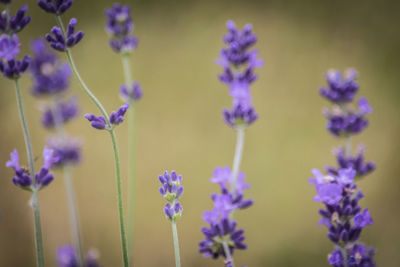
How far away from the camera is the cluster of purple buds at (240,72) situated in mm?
1078

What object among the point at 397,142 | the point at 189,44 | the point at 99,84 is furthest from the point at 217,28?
the point at 397,142

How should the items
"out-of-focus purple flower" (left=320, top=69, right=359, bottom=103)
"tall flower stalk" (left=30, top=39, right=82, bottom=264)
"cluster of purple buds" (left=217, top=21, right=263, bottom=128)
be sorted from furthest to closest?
"tall flower stalk" (left=30, top=39, right=82, bottom=264), "out-of-focus purple flower" (left=320, top=69, right=359, bottom=103), "cluster of purple buds" (left=217, top=21, right=263, bottom=128)

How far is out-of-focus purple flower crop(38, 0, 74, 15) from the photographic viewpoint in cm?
81

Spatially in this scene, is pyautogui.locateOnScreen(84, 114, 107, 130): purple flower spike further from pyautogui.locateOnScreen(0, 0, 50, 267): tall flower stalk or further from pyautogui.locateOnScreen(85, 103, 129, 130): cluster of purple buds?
pyautogui.locateOnScreen(0, 0, 50, 267): tall flower stalk

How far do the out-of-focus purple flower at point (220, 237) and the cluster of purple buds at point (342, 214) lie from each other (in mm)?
176

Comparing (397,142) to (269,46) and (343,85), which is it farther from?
(343,85)

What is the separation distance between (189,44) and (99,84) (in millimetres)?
603

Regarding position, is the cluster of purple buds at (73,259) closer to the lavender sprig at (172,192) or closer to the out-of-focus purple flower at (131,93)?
the out-of-focus purple flower at (131,93)

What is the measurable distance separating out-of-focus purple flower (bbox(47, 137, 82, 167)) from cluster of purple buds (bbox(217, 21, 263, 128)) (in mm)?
646

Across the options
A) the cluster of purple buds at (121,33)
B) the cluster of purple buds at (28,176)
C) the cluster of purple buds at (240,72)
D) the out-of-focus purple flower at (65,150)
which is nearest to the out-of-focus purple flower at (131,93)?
the cluster of purple buds at (121,33)

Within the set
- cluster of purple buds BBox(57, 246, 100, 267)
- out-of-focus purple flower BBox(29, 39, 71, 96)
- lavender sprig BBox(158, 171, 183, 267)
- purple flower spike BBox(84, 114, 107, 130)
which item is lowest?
cluster of purple buds BBox(57, 246, 100, 267)

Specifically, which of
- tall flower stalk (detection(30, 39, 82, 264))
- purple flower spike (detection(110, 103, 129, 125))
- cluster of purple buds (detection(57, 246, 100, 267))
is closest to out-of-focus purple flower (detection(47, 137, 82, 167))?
tall flower stalk (detection(30, 39, 82, 264))

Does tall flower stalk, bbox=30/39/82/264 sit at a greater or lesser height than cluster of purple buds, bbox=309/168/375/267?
greater

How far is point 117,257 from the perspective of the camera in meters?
2.40
